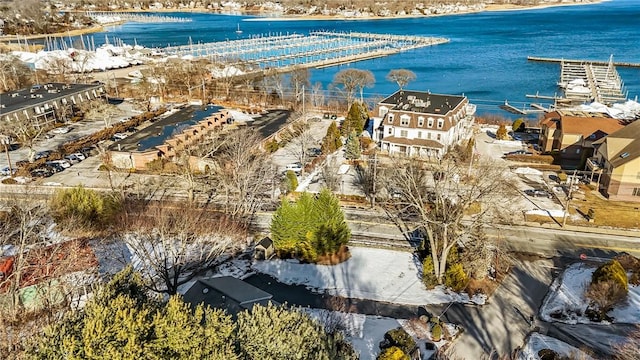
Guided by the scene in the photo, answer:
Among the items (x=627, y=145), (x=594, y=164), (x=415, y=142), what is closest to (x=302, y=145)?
(x=415, y=142)

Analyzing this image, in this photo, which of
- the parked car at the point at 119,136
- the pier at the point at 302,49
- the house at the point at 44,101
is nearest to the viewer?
the parked car at the point at 119,136

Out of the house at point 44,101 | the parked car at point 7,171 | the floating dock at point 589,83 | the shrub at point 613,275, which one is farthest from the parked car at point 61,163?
the floating dock at point 589,83

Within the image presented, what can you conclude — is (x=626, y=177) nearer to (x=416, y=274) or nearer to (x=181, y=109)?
(x=416, y=274)

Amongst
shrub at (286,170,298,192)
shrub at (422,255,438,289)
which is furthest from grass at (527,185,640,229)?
shrub at (286,170,298,192)

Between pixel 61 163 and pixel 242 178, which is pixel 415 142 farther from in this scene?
pixel 61 163

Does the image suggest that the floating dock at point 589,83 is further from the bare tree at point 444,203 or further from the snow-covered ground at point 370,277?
the snow-covered ground at point 370,277

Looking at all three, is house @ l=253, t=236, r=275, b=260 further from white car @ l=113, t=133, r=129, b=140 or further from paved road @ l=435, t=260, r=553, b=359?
white car @ l=113, t=133, r=129, b=140
